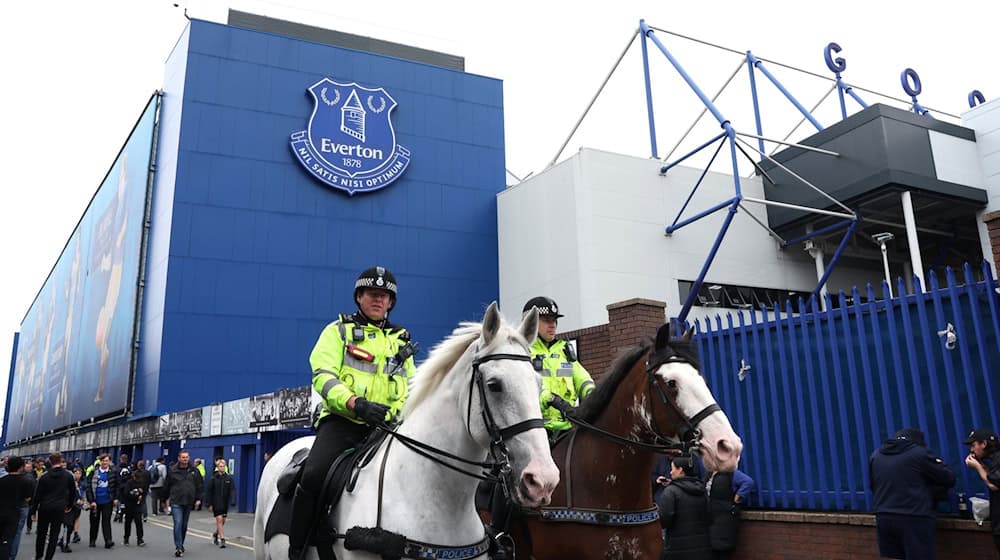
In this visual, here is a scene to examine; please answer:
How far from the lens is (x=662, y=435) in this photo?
493cm

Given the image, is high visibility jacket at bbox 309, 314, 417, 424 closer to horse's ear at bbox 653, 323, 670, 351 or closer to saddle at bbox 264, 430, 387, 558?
saddle at bbox 264, 430, 387, 558

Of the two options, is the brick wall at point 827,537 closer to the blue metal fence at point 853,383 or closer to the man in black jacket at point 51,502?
the blue metal fence at point 853,383

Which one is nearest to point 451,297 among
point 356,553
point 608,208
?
point 608,208

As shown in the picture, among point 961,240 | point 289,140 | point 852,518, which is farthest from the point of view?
point 289,140

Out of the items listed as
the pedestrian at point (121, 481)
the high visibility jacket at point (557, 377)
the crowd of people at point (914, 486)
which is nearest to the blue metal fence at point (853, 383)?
the crowd of people at point (914, 486)

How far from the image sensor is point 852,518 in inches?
301

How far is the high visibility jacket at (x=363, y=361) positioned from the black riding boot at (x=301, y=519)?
52 centimetres

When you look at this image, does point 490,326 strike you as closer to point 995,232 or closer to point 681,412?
point 681,412

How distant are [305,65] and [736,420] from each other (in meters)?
26.0

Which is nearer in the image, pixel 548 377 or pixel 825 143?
pixel 548 377

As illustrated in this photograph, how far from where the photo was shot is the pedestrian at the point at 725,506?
8.40m

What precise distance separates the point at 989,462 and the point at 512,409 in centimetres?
524

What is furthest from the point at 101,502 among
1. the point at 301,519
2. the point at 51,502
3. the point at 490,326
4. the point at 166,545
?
the point at 490,326

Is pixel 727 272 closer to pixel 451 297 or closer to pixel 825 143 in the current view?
pixel 825 143
